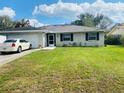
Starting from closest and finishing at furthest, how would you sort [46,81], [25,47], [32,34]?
[46,81] → [25,47] → [32,34]

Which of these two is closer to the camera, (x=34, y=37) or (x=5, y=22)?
(x=34, y=37)

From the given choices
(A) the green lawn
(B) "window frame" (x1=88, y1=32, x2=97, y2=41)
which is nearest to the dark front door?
(B) "window frame" (x1=88, y1=32, x2=97, y2=41)

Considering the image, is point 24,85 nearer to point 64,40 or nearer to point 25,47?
point 25,47

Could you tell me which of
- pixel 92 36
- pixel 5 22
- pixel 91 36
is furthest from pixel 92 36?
pixel 5 22

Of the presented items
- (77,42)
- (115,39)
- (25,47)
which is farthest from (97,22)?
(25,47)

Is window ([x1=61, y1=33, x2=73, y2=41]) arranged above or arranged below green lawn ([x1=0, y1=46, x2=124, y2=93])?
above

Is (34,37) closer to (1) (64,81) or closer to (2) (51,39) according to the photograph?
(2) (51,39)

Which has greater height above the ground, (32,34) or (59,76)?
(32,34)

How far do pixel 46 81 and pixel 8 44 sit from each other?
48.0 ft

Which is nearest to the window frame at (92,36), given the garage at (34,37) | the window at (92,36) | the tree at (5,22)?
the window at (92,36)

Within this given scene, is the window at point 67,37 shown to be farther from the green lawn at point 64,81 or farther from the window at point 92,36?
the green lawn at point 64,81

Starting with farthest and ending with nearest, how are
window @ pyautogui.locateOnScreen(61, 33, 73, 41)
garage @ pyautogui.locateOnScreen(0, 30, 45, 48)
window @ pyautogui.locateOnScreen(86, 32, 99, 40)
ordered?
1. window @ pyautogui.locateOnScreen(61, 33, 73, 41)
2. window @ pyautogui.locateOnScreen(86, 32, 99, 40)
3. garage @ pyautogui.locateOnScreen(0, 30, 45, 48)

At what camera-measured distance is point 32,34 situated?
31000 millimetres

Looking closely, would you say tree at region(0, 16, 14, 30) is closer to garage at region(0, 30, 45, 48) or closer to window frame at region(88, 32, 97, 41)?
garage at region(0, 30, 45, 48)
